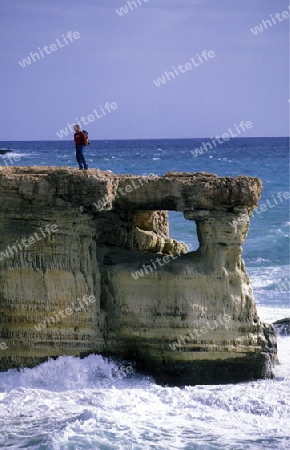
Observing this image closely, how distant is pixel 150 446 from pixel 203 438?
2.44 feet

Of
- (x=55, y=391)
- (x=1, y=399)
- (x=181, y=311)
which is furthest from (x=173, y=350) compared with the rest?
(x=1, y=399)

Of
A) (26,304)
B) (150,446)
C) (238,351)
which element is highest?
(26,304)

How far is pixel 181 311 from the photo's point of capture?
43.8 feet

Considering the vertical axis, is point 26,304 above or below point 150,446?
above

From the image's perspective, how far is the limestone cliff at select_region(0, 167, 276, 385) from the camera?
43.5 feet

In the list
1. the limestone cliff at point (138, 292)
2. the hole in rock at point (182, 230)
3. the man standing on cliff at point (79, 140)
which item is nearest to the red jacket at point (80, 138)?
the man standing on cliff at point (79, 140)

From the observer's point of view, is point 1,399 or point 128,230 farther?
point 128,230

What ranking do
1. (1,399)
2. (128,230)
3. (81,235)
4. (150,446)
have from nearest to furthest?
1. (150,446)
2. (1,399)
3. (81,235)
4. (128,230)

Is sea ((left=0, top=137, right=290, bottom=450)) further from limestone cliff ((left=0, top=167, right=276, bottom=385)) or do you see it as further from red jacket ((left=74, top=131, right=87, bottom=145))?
red jacket ((left=74, top=131, right=87, bottom=145))

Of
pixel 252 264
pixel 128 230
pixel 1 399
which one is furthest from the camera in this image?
pixel 252 264

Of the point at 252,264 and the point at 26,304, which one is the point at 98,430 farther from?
the point at 252,264

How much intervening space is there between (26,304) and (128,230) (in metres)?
2.58

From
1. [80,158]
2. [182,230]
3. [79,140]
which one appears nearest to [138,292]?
[80,158]

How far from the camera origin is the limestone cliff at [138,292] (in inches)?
522
